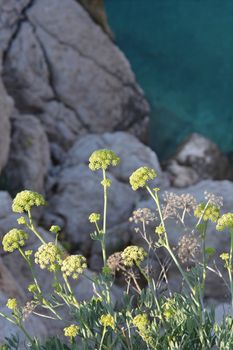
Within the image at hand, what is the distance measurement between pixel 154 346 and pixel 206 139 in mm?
8873

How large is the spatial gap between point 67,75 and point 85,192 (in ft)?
9.00

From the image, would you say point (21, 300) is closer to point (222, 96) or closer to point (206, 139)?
point (206, 139)

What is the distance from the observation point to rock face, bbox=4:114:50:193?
8.53 metres

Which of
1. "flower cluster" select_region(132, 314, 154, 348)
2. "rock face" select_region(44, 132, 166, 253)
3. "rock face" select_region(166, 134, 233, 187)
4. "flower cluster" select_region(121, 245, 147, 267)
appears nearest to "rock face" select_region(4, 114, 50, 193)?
"rock face" select_region(44, 132, 166, 253)

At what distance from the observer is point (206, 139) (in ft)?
39.1

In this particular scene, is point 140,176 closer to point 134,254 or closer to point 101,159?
point 101,159

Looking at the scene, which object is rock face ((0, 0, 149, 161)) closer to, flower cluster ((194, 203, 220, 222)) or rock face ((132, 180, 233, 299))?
rock face ((132, 180, 233, 299))

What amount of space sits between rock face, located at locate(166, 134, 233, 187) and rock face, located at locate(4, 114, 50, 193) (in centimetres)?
262

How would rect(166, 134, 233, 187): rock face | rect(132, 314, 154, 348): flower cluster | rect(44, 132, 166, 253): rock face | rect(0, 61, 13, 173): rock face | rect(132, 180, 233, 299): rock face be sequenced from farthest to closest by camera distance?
rect(166, 134, 233, 187): rock face, rect(44, 132, 166, 253): rock face, rect(0, 61, 13, 173): rock face, rect(132, 180, 233, 299): rock face, rect(132, 314, 154, 348): flower cluster

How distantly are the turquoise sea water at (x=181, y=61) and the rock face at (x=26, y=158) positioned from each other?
3.94 meters

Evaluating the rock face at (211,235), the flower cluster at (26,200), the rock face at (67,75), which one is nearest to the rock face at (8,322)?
the flower cluster at (26,200)

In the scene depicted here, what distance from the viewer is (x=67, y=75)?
11094mm

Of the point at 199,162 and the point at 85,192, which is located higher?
the point at 85,192

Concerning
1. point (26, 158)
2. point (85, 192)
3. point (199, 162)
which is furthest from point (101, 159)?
point (199, 162)
